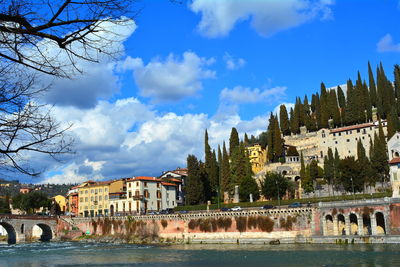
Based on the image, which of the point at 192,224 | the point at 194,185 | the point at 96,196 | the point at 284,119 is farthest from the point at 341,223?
the point at 96,196

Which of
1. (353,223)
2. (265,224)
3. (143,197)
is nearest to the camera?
(353,223)

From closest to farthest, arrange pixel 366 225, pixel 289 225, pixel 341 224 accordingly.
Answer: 1. pixel 366 225
2. pixel 341 224
3. pixel 289 225

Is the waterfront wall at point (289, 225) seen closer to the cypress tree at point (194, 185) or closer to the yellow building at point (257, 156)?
the cypress tree at point (194, 185)

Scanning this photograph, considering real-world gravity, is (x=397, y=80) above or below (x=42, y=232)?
above

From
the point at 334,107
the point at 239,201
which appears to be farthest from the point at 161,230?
the point at 334,107

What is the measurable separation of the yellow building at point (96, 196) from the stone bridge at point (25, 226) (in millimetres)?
10484

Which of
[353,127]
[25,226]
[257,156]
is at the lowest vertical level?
[25,226]

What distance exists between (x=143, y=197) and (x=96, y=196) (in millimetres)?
15121

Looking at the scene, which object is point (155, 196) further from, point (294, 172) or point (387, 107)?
point (387, 107)

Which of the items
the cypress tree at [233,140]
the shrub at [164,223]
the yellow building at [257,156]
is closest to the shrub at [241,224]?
the shrub at [164,223]

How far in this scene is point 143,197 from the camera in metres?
84.8

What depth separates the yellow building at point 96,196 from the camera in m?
91.5

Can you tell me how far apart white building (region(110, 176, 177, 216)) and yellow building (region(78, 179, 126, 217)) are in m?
2.17

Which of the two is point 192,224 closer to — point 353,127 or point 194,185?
point 194,185
